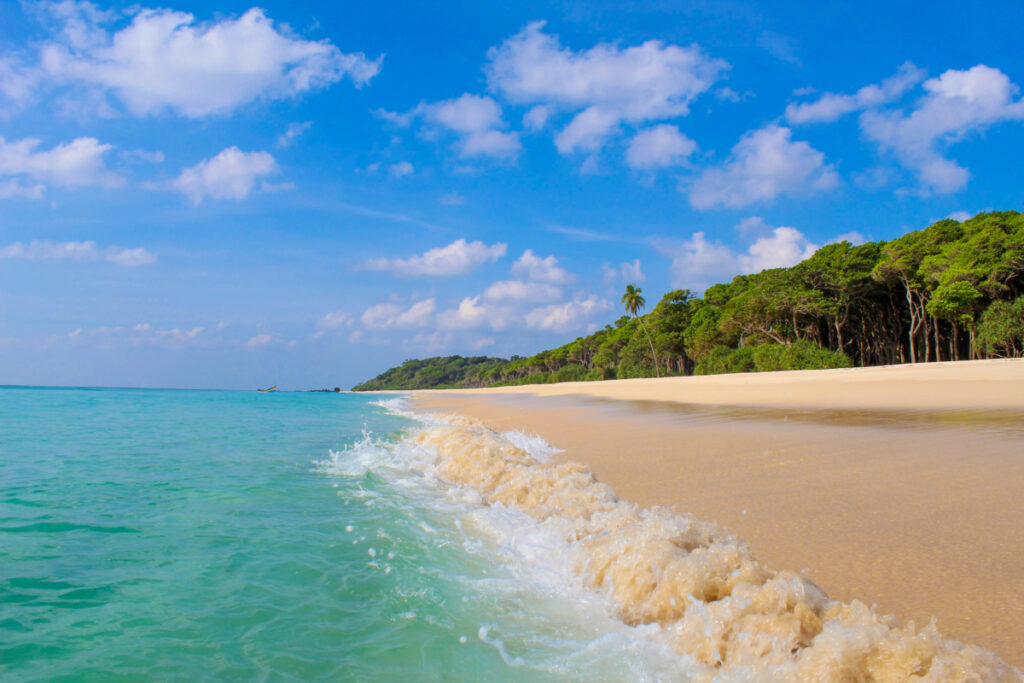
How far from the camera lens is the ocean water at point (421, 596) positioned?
92.6 inches

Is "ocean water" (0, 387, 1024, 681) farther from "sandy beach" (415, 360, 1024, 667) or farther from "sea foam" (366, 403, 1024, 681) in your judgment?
"sandy beach" (415, 360, 1024, 667)

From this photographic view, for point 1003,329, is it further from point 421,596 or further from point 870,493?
point 421,596

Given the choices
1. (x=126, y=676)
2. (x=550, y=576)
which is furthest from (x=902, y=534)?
(x=126, y=676)

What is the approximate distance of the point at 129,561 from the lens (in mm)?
4078

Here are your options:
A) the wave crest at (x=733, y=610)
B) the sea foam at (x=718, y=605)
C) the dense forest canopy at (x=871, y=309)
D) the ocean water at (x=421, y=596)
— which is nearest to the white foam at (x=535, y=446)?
the ocean water at (x=421, y=596)

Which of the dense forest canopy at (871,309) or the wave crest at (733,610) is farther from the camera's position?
the dense forest canopy at (871,309)

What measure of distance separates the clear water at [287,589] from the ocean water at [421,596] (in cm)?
2

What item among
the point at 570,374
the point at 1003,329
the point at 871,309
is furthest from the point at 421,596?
the point at 570,374

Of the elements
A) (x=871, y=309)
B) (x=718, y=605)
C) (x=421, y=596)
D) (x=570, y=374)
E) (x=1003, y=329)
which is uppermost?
(x=871, y=309)

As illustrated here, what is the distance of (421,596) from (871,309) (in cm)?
4824


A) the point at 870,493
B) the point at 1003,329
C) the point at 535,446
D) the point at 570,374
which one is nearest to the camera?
the point at 870,493

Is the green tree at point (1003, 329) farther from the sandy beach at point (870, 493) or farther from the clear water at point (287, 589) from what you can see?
the clear water at point (287, 589)

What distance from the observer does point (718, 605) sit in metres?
2.60

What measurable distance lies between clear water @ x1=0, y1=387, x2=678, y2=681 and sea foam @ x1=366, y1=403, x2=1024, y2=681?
138mm
